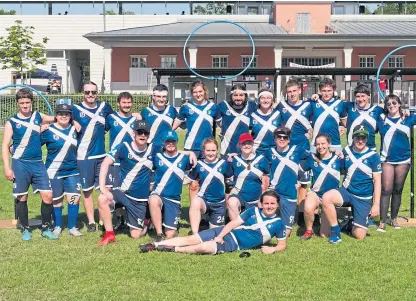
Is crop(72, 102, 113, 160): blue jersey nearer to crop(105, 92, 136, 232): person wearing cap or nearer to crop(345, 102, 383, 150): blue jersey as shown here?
crop(105, 92, 136, 232): person wearing cap

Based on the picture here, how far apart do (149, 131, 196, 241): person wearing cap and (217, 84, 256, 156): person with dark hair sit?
985 millimetres

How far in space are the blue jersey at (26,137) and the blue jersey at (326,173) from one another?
3699 mm

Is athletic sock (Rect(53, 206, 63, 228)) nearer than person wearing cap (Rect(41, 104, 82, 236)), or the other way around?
person wearing cap (Rect(41, 104, 82, 236))

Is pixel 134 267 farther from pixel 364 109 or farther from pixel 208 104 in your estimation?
pixel 364 109

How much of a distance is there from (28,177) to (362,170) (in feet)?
14.5

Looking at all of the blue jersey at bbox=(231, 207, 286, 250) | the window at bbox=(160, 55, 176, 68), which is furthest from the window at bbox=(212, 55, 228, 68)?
the blue jersey at bbox=(231, 207, 286, 250)

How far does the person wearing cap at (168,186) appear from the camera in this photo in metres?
7.74

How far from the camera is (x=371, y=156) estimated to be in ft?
25.7

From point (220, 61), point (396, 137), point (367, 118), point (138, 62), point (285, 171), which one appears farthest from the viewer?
point (138, 62)

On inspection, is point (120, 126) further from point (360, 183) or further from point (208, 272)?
point (360, 183)

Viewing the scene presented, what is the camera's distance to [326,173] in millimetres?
7930

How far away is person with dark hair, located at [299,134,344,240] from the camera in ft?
25.7

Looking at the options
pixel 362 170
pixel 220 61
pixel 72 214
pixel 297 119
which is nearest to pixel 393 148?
pixel 362 170

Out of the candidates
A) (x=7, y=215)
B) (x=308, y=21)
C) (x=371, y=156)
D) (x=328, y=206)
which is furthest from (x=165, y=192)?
(x=308, y=21)
